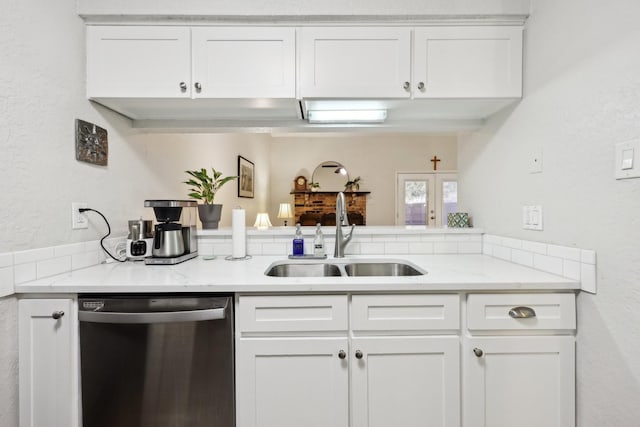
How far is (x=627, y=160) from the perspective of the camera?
3.04 feet

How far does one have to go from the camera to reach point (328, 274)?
A: 64.1 inches

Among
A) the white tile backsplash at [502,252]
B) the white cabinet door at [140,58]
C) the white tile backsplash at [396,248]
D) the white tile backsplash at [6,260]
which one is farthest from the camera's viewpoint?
the white tile backsplash at [396,248]

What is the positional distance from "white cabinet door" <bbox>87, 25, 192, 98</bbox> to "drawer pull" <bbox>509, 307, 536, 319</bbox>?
1711 millimetres

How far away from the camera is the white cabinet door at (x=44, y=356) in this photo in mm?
1093

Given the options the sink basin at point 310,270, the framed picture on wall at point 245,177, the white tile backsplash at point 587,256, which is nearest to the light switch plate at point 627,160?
the white tile backsplash at point 587,256

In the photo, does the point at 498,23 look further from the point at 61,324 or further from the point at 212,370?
the point at 61,324

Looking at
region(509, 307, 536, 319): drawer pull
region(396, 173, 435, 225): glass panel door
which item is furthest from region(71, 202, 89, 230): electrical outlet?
region(396, 173, 435, 225): glass panel door

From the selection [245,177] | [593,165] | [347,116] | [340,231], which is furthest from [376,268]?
[245,177]

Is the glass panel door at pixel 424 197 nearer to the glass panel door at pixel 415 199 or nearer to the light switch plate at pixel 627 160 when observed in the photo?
the glass panel door at pixel 415 199

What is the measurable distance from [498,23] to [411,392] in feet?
5.60

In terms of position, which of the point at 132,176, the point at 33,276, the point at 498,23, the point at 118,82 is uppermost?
the point at 498,23

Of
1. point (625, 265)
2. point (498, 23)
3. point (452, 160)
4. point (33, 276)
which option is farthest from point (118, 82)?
point (452, 160)

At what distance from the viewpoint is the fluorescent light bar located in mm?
1617

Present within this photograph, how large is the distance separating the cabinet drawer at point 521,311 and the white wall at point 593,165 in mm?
62
